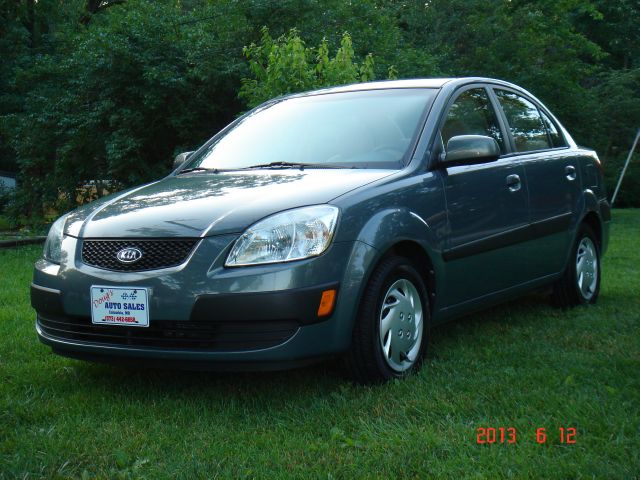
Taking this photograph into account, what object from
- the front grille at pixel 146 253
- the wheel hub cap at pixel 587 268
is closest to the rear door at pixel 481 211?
the wheel hub cap at pixel 587 268

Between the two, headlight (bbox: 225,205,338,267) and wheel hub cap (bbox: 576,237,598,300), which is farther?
wheel hub cap (bbox: 576,237,598,300)

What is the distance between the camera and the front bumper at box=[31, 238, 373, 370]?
366 centimetres

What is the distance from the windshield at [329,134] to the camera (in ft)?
15.4

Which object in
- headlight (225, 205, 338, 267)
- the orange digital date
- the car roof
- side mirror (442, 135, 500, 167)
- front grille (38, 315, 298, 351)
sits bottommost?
the orange digital date

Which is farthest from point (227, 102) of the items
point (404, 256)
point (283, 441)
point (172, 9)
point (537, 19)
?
point (283, 441)

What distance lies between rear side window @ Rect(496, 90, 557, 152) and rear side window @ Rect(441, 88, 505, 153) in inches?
8.3

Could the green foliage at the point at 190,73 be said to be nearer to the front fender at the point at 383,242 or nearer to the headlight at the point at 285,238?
the front fender at the point at 383,242

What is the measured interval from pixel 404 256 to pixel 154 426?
1.51 metres

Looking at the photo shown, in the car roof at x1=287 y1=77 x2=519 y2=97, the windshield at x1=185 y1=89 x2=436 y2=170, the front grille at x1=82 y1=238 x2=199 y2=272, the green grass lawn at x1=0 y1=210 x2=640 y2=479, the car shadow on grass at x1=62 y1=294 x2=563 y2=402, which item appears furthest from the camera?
the car roof at x1=287 y1=77 x2=519 y2=97

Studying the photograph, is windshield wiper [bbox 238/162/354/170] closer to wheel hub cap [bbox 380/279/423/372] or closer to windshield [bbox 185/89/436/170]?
windshield [bbox 185/89/436/170]

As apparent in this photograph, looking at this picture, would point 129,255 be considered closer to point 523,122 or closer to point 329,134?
point 329,134

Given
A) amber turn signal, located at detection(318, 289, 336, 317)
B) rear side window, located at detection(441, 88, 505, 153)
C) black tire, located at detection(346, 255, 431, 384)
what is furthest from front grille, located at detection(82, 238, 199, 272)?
rear side window, located at detection(441, 88, 505, 153)

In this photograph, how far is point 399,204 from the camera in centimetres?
421

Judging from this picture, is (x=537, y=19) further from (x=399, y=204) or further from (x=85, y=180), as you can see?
(x=399, y=204)
